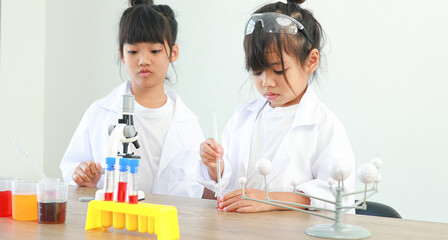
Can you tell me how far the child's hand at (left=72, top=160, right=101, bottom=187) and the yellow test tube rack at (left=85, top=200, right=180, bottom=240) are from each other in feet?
2.35

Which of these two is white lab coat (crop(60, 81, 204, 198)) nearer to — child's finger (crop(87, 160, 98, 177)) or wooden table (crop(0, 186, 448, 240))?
child's finger (crop(87, 160, 98, 177))

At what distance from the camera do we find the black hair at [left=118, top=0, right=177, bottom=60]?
7.61 feet

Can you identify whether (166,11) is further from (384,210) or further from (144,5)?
(384,210)

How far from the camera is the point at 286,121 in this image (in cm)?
196

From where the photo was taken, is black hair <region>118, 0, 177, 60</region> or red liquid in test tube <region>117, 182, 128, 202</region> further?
black hair <region>118, 0, 177, 60</region>

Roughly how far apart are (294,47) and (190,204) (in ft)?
2.05

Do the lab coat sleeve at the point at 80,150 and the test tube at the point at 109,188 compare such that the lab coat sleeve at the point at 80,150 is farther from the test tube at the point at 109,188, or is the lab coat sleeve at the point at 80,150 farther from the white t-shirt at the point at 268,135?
the test tube at the point at 109,188

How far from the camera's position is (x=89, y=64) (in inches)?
163

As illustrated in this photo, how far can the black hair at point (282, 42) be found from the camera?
1.84m

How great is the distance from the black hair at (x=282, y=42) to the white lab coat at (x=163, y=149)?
0.61 meters

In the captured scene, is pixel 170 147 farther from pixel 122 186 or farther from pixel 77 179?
pixel 122 186

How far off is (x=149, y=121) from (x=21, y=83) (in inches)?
83.8

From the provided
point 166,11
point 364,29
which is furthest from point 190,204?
point 364,29

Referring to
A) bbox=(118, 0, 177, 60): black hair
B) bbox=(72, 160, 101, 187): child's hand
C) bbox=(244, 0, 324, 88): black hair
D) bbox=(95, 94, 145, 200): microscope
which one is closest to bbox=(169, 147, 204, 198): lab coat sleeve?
bbox=(72, 160, 101, 187): child's hand
